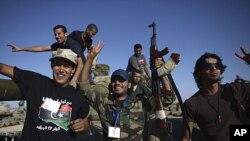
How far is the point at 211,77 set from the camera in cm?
415

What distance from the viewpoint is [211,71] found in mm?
4164

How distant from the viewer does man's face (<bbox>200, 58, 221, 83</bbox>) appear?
4141mm

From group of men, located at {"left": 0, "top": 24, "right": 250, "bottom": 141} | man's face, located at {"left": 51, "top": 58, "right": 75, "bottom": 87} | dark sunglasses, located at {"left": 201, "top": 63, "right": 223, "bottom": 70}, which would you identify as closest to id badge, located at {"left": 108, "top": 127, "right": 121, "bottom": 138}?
group of men, located at {"left": 0, "top": 24, "right": 250, "bottom": 141}

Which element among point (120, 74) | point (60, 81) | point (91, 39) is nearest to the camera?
point (60, 81)

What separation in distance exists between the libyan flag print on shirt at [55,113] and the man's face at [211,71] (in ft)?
7.46

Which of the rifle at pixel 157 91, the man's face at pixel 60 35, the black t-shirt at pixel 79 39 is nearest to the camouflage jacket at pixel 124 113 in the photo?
the rifle at pixel 157 91

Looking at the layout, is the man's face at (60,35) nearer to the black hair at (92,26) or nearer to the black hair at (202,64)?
the black hair at (92,26)

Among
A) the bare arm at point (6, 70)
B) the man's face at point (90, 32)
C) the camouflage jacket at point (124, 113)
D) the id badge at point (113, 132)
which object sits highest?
the man's face at point (90, 32)

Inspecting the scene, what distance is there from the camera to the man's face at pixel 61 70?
3271 mm

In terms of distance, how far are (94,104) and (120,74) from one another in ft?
2.13

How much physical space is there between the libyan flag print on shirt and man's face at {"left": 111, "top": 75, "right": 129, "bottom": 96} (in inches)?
45.3

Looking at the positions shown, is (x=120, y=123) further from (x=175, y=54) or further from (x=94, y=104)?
(x=175, y=54)

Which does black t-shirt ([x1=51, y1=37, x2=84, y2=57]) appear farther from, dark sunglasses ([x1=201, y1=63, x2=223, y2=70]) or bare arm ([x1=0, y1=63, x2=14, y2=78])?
dark sunglasses ([x1=201, y1=63, x2=223, y2=70])

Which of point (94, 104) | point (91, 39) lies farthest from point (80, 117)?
point (91, 39)
